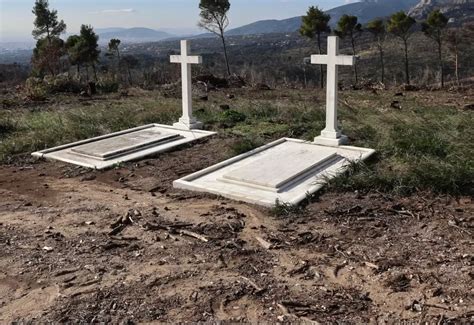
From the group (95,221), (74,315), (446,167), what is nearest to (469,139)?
(446,167)

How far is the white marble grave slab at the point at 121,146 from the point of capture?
26.6 ft

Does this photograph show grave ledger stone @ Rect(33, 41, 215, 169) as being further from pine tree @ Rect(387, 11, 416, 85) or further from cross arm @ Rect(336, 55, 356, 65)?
pine tree @ Rect(387, 11, 416, 85)

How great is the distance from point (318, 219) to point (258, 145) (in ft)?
11.3

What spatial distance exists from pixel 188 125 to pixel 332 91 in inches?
116

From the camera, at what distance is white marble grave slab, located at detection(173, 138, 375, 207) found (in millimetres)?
6211

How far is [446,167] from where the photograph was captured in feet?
19.8

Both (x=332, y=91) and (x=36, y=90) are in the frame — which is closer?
(x=332, y=91)

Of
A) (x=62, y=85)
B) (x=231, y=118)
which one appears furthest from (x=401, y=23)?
(x=231, y=118)

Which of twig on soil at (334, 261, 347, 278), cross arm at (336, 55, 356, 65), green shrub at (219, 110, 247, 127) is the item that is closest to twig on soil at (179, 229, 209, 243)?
twig on soil at (334, 261, 347, 278)

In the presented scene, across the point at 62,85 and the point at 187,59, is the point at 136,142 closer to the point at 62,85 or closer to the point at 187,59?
the point at 187,59

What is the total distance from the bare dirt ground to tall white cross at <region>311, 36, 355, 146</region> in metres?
2.57

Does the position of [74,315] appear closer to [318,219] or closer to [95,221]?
[95,221]

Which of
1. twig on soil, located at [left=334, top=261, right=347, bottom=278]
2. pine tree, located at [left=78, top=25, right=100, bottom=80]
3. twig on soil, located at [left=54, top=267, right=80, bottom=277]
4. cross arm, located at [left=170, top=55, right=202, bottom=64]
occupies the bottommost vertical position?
twig on soil, located at [left=54, top=267, right=80, bottom=277]

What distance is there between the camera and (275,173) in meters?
6.81
